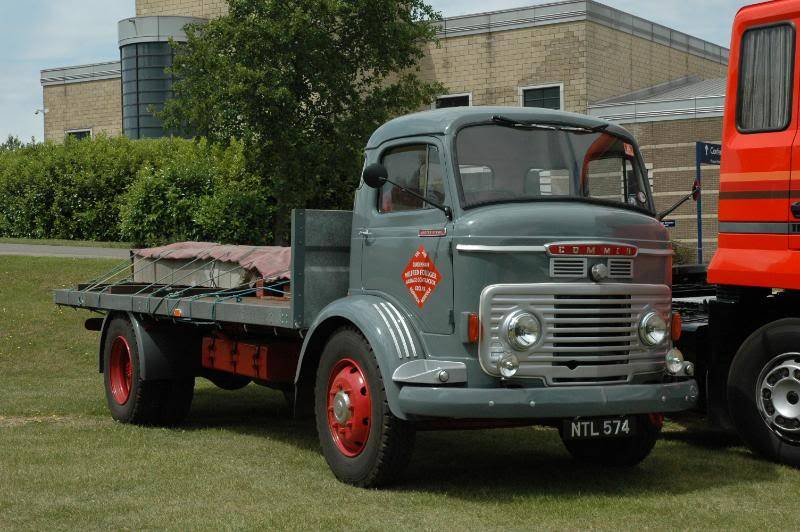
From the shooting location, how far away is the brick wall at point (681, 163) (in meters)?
36.2

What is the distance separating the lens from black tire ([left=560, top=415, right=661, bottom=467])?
8305 millimetres

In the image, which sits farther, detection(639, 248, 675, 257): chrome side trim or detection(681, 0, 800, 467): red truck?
detection(681, 0, 800, 467): red truck

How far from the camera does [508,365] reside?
23.5 feet

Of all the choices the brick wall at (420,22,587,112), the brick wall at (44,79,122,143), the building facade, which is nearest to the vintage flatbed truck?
the building facade

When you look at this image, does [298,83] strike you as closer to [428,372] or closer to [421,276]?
[421,276]

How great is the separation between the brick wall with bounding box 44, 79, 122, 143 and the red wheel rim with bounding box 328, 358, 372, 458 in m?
50.0

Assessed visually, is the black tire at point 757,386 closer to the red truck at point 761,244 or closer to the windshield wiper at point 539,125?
the red truck at point 761,244

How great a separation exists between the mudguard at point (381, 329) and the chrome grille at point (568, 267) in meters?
0.97

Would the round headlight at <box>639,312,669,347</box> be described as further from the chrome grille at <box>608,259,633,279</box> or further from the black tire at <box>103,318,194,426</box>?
the black tire at <box>103,318,194,426</box>

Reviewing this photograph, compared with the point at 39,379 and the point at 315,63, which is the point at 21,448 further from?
the point at 315,63

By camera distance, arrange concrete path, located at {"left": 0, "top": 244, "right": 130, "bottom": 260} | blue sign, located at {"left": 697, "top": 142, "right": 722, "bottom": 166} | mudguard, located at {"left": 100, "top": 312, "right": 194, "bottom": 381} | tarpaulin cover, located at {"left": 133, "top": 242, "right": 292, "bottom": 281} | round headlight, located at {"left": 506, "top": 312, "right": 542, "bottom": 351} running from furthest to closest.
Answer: concrete path, located at {"left": 0, "top": 244, "right": 130, "bottom": 260}
blue sign, located at {"left": 697, "top": 142, "right": 722, "bottom": 166}
mudguard, located at {"left": 100, "top": 312, "right": 194, "bottom": 381}
tarpaulin cover, located at {"left": 133, "top": 242, "right": 292, "bottom": 281}
round headlight, located at {"left": 506, "top": 312, "right": 542, "bottom": 351}

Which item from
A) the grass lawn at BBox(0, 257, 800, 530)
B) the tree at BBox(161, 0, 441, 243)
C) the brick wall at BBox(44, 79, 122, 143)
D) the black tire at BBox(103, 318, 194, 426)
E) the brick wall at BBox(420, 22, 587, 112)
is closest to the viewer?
the grass lawn at BBox(0, 257, 800, 530)

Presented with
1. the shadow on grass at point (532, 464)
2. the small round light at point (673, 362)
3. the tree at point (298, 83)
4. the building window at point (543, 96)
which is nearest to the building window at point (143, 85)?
the building window at point (543, 96)

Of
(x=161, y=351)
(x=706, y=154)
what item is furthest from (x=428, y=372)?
(x=706, y=154)
